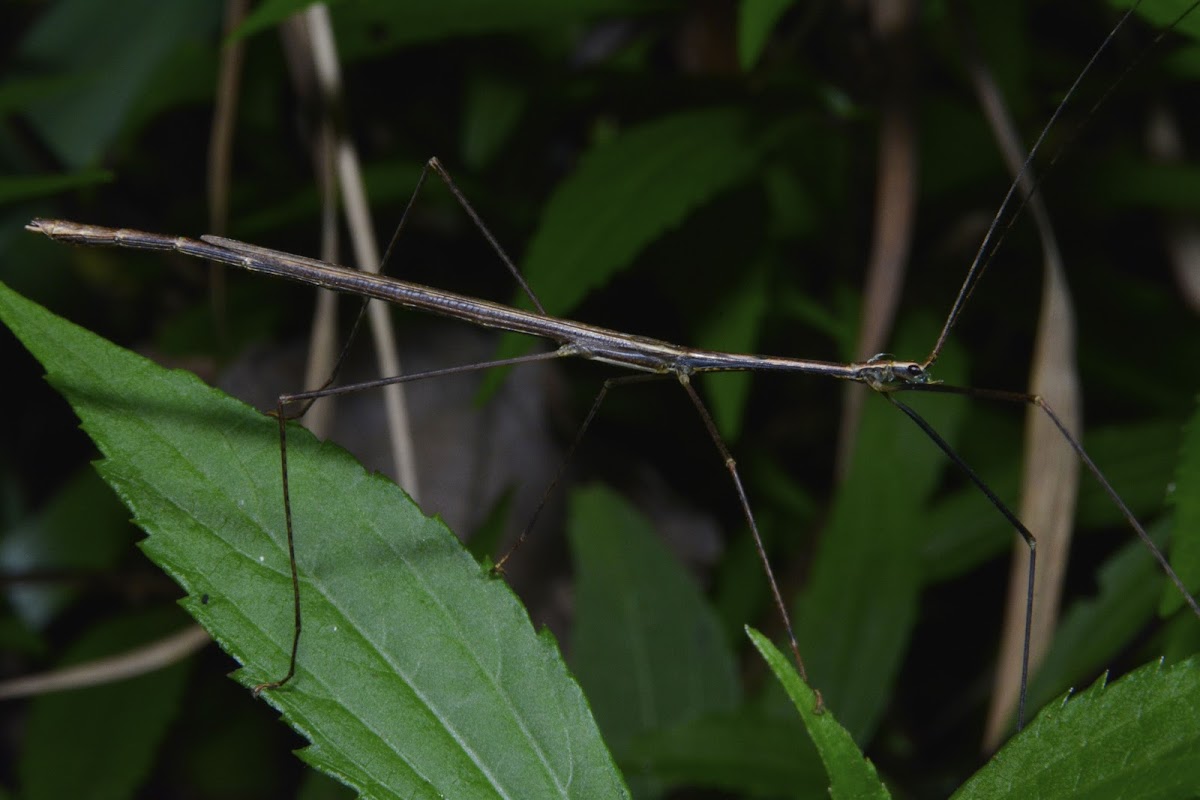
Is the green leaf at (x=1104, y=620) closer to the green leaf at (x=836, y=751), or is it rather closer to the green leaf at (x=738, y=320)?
the green leaf at (x=738, y=320)

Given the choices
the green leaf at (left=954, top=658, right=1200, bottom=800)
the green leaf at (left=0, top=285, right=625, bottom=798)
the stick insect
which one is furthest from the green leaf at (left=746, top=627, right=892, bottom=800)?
the stick insect

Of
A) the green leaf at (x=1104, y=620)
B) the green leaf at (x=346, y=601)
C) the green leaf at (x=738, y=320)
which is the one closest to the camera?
the green leaf at (x=346, y=601)

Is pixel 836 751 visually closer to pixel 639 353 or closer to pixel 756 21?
pixel 756 21

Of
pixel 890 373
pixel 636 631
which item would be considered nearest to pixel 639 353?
pixel 890 373

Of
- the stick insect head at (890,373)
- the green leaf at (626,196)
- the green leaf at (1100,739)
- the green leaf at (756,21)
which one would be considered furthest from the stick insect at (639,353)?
the green leaf at (1100,739)

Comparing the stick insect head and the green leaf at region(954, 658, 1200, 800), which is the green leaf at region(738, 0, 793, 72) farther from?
the green leaf at region(954, 658, 1200, 800)

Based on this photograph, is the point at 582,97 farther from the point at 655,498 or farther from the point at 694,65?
→ the point at 655,498
